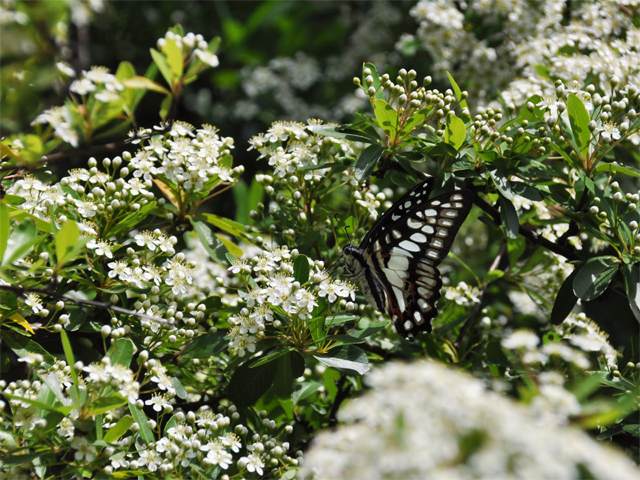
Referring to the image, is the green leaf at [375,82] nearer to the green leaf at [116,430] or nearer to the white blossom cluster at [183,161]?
the white blossom cluster at [183,161]

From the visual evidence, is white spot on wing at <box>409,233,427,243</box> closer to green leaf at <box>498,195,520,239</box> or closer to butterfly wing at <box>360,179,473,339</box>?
butterfly wing at <box>360,179,473,339</box>

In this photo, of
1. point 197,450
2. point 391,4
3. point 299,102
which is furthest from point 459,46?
point 197,450

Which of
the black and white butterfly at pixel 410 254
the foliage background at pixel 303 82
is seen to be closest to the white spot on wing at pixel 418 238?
the black and white butterfly at pixel 410 254

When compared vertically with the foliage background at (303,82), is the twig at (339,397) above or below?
below

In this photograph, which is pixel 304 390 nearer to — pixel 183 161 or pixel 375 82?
pixel 183 161

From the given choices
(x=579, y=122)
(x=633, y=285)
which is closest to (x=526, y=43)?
(x=579, y=122)
